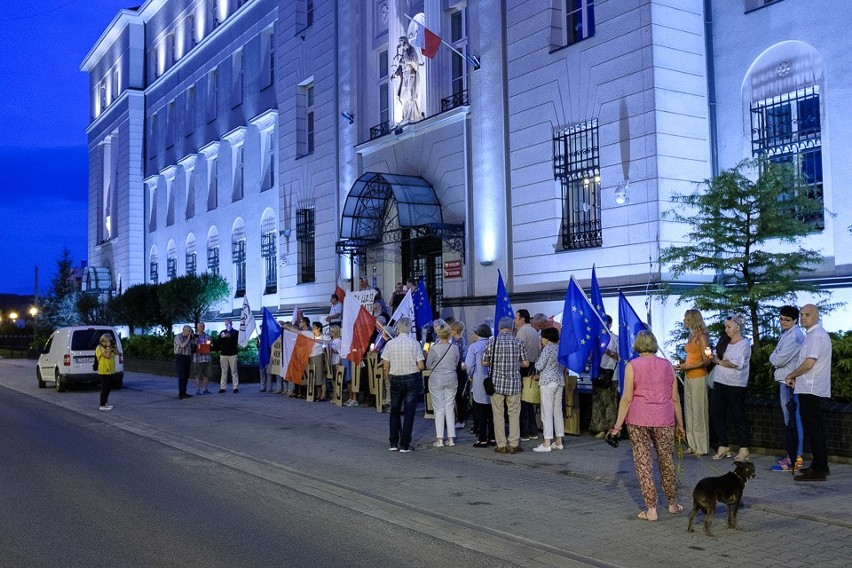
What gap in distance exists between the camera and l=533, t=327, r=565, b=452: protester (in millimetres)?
12461

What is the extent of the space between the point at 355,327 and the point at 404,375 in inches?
195

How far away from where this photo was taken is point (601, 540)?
7.66 meters

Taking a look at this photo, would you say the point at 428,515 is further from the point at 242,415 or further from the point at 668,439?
the point at 242,415

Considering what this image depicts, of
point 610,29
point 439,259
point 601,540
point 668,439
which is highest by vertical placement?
point 610,29

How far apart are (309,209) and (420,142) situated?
679cm

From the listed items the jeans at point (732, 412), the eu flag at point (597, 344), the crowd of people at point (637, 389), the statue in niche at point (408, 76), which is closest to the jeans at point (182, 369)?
the statue in niche at point (408, 76)

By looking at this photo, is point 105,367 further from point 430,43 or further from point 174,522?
point 174,522

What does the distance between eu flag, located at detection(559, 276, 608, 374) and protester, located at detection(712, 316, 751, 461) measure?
174 centimetres

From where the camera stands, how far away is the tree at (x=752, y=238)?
12.8m

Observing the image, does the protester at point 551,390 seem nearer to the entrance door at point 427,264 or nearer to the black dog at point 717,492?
the black dog at point 717,492

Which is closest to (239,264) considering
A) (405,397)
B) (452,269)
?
(452,269)

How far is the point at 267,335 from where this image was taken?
75.3 ft

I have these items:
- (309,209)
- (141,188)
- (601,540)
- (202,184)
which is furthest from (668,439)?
(141,188)

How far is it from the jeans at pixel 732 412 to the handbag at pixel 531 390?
2635 millimetres
